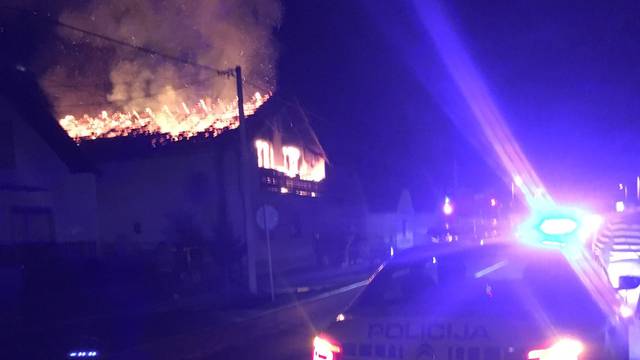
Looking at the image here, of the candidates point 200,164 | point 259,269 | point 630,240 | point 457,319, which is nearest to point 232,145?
point 200,164

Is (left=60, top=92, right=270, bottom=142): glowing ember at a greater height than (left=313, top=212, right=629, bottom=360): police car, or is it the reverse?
(left=60, top=92, right=270, bottom=142): glowing ember

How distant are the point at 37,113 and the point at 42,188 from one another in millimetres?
2635

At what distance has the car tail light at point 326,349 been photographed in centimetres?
391

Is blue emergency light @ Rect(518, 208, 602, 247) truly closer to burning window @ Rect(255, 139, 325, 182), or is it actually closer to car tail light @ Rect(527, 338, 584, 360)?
car tail light @ Rect(527, 338, 584, 360)

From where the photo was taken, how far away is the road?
8688 mm

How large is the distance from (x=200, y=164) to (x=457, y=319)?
2111 centimetres

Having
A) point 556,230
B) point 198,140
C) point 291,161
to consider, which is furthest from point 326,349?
point 291,161

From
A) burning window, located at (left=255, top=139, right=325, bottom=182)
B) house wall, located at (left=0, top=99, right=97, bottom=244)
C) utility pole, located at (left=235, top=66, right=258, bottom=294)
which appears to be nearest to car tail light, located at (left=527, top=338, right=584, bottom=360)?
utility pole, located at (left=235, top=66, right=258, bottom=294)

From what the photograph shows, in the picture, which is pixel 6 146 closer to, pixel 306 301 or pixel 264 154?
pixel 264 154

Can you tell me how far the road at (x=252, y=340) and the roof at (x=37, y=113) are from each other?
1233 centimetres

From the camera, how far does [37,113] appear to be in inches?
835

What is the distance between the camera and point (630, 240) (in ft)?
44.7

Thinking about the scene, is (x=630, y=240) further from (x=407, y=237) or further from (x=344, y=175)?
(x=407, y=237)

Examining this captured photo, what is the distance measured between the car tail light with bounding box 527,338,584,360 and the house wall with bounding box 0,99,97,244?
62.3 feet
